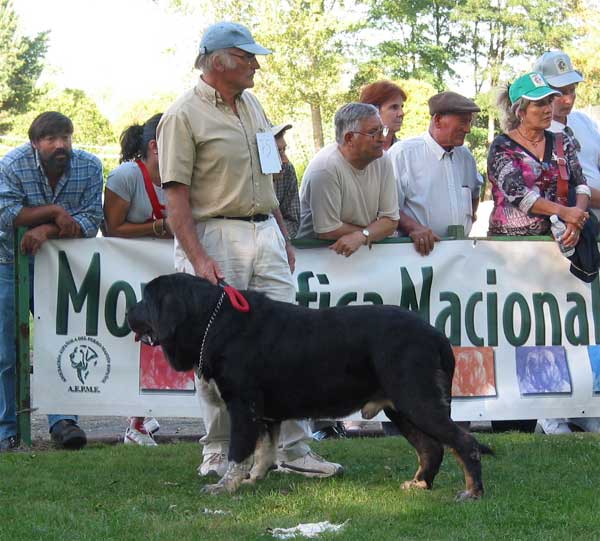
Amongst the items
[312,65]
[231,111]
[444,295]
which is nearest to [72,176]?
[231,111]

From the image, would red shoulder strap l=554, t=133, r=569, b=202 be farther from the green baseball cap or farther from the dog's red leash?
the dog's red leash

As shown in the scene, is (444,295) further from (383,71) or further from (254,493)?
(383,71)

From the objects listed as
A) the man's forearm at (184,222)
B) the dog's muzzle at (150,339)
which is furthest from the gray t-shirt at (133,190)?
the dog's muzzle at (150,339)

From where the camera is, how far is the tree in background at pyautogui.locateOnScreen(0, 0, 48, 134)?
57750mm

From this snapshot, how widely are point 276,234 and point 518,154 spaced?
2.11m

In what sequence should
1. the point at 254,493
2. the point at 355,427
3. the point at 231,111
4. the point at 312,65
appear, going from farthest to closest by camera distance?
the point at 312,65 < the point at 355,427 < the point at 231,111 < the point at 254,493

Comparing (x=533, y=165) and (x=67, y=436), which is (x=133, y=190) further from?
(x=533, y=165)

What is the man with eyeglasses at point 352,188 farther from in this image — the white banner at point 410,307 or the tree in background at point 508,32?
the tree in background at point 508,32

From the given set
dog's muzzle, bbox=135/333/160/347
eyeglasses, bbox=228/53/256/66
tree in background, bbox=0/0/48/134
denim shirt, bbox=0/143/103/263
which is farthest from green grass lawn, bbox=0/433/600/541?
tree in background, bbox=0/0/48/134

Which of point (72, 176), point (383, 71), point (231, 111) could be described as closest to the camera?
point (231, 111)

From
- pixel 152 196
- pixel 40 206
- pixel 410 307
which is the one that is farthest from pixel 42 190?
pixel 410 307

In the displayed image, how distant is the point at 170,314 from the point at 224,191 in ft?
2.67

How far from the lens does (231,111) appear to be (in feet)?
19.1

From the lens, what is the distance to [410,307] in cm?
737
